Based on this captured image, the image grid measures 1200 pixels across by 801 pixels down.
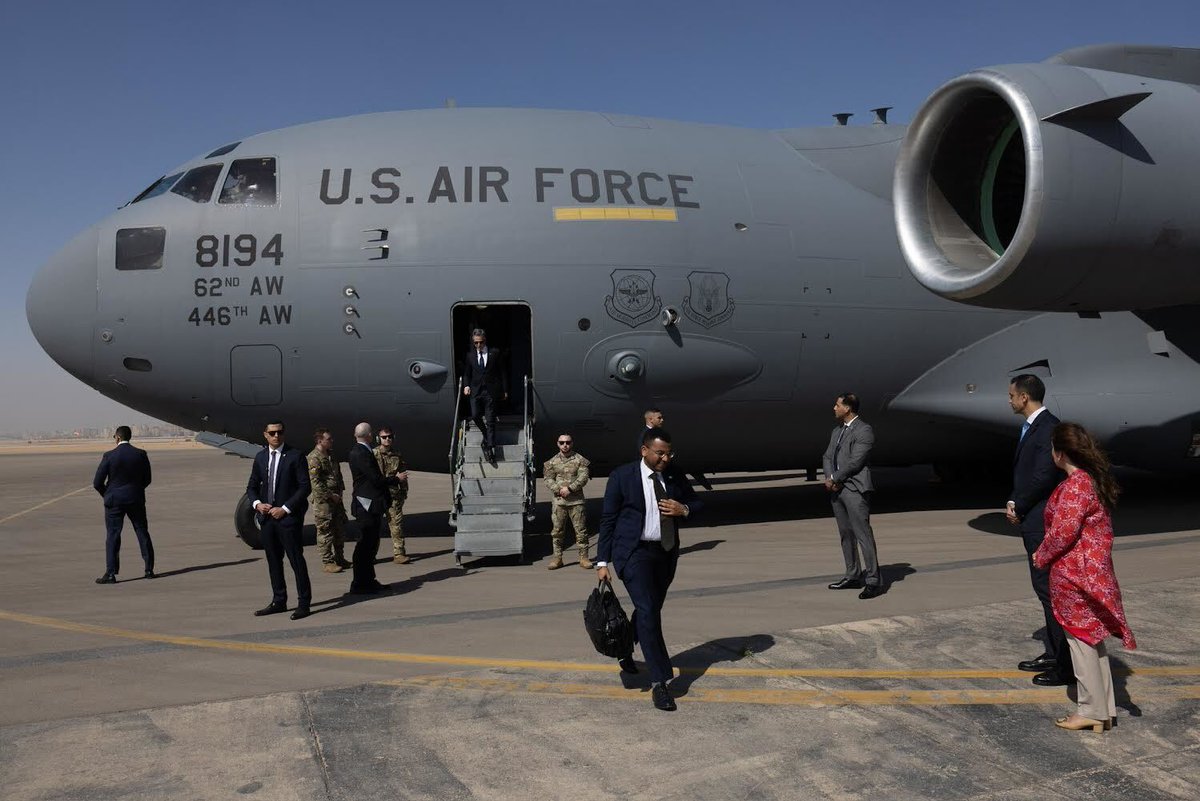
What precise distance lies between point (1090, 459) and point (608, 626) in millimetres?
2910

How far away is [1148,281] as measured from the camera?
8531 mm

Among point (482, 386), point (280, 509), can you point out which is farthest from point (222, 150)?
point (280, 509)

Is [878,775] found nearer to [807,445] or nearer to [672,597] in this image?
[672,597]

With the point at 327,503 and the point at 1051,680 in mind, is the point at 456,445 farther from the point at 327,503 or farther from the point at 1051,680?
the point at 1051,680

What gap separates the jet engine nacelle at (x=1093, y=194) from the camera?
8.02 metres

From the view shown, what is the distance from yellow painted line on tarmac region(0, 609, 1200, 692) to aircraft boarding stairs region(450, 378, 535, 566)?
3.51 metres

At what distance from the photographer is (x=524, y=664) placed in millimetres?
6516

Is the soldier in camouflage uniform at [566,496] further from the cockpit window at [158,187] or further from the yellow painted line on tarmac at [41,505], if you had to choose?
the yellow painted line on tarmac at [41,505]

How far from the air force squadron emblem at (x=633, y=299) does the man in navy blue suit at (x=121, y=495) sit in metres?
5.90

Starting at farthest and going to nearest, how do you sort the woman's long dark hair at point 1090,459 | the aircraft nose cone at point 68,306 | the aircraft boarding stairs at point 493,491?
the aircraft nose cone at point 68,306
the aircraft boarding stairs at point 493,491
the woman's long dark hair at point 1090,459

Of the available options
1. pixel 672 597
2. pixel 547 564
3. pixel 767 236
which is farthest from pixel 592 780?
pixel 767 236

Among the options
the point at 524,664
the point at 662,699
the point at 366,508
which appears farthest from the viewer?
the point at 366,508

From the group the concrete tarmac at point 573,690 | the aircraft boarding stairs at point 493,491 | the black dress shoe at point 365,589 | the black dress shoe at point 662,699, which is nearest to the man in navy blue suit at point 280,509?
the concrete tarmac at point 573,690

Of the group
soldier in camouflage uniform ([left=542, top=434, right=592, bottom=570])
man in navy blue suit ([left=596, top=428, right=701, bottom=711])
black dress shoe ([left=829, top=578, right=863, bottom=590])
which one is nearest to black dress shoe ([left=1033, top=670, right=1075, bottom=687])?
man in navy blue suit ([left=596, top=428, right=701, bottom=711])
